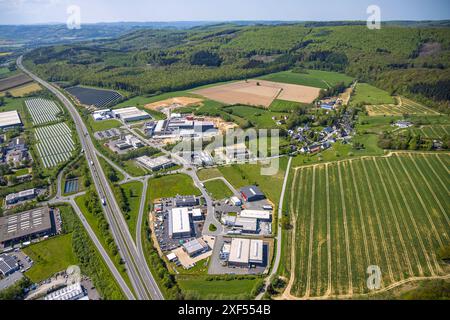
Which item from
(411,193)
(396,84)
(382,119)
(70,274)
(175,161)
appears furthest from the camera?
(396,84)

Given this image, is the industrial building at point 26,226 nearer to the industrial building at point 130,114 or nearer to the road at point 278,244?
the road at point 278,244

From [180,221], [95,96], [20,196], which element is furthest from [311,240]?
[95,96]

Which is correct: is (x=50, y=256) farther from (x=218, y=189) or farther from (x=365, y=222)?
(x=365, y=222)

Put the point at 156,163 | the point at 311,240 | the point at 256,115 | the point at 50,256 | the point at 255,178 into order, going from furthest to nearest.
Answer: the point at 256,115, the point at 156,163, the point at 255,178, the point at 311,240, the point at 50,256

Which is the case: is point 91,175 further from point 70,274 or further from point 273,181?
point 273,181

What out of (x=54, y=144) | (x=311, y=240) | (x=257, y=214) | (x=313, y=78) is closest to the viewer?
(x=311, y=240)

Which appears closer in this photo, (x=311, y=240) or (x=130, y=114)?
(x=311, y=240)
